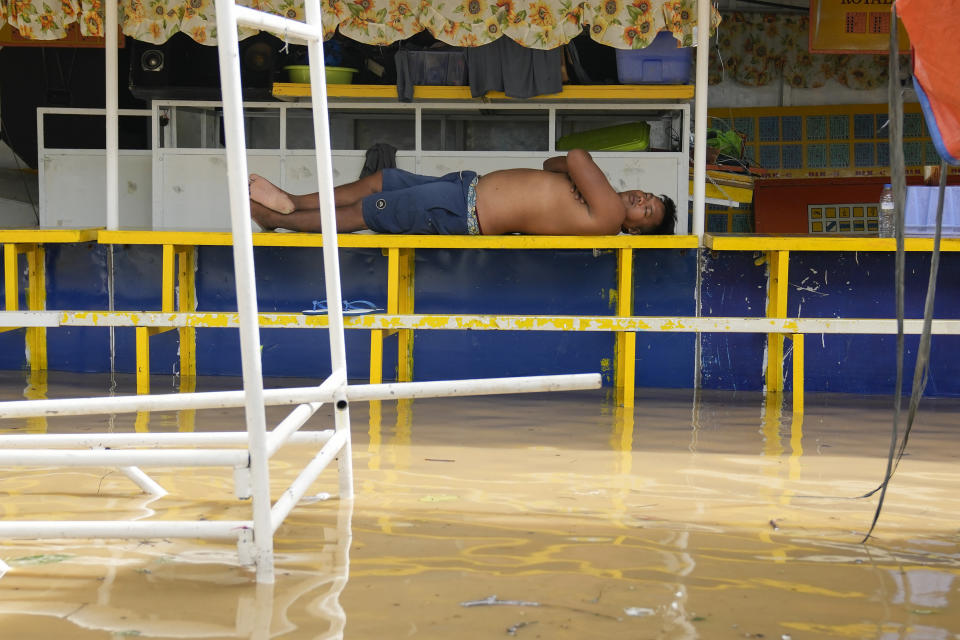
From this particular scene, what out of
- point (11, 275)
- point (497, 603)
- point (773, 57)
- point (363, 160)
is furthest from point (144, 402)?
point (773, 57)

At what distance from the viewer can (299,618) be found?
2.35 m

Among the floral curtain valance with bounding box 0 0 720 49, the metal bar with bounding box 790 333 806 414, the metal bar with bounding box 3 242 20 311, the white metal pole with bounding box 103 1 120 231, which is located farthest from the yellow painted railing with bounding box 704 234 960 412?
the metal bar with bounding box 3 242 20 311

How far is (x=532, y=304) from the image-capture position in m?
6.12

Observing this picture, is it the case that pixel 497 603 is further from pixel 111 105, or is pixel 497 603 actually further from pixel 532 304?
pixel 111 105

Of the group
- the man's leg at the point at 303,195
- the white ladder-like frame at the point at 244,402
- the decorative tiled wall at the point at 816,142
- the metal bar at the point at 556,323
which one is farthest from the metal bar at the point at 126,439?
the decorative tiled wall at the point at 816,142

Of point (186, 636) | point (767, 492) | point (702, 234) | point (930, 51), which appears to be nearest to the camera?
point (186, 636)

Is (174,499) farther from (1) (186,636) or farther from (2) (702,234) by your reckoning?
(2) (702,234)

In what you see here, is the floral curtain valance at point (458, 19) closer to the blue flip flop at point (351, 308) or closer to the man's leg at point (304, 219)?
the man's leg at point (304, 219)

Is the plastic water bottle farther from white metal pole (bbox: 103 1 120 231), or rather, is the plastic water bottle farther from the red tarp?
white metal pole (bbox: 103 1 120 231)

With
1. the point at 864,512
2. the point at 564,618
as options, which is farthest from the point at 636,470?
the point at 564,618

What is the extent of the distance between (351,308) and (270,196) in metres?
0.77

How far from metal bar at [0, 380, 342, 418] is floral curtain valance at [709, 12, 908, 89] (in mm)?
9131

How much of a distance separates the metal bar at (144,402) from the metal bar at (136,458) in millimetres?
155

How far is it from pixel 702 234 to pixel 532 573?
134 inches
